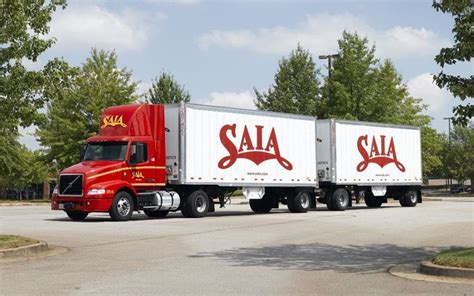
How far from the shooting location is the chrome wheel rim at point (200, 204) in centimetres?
2542

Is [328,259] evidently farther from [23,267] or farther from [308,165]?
[308,165]

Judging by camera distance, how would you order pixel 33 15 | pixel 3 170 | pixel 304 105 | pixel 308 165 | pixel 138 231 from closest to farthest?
pixel 33 15 < pixel 138 231 < pixel 308 165 < pixel 3 170 < pixel 304 105

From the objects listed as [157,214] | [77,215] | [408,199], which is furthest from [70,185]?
[408,199]

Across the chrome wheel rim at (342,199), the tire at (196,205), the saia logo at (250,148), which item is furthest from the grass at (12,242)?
the chrome wheel rim at (342,199)

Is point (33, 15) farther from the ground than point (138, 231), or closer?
farther from the ground

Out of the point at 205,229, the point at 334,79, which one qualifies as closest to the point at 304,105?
the point at 334,79

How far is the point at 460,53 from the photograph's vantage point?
1120 centimetres

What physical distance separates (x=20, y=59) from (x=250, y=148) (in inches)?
572

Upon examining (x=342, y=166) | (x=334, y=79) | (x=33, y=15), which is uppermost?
(x=334, y=79)

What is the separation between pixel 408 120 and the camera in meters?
47.2

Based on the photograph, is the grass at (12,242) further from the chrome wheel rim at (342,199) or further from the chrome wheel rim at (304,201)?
the chrome wheel rim at (342,199)

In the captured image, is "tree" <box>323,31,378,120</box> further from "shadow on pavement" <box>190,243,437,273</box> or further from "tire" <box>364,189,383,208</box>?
"shadow on pavement" <box>190,243,437,273</box>

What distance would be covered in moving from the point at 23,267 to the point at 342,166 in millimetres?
21663

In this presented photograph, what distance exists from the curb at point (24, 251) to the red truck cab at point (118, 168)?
9.09 meters
